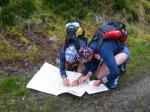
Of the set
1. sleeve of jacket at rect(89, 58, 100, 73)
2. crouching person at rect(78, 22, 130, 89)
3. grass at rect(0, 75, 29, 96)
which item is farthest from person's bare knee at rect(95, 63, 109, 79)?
grass at rect(0, 75, 29, 96)

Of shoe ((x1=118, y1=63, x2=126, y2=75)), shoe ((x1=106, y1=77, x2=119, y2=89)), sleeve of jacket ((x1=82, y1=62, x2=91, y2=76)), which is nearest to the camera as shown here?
sleeve of jacket ((x1=82, y1=62, x2=91, y2=76))

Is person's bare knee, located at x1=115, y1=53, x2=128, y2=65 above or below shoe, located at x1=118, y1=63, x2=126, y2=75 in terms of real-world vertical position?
above

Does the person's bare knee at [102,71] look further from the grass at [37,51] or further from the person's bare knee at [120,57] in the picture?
the grass at [37,51]

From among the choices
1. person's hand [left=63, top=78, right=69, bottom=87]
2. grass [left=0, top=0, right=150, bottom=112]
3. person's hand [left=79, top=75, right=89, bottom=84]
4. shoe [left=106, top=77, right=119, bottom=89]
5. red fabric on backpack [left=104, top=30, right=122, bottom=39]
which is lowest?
grass [left=0, top=0, right=150, bottom=112]

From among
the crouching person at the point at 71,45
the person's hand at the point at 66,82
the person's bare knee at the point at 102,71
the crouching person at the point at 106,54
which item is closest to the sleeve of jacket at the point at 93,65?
the crouching person at the point at 106,54

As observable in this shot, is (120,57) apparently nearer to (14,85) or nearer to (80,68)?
(80,68)

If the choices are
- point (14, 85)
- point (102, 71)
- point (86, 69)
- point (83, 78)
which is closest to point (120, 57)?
point (102, 71)

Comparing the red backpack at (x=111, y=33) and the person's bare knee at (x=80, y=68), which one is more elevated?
the red backpack at (x=111, y=33)

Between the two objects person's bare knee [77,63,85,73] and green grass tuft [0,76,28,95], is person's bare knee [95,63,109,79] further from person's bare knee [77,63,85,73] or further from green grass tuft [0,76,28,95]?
green grass tuft [0,76,28,95]

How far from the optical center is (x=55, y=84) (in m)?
6.98

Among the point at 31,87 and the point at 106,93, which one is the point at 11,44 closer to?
the point at 31,87

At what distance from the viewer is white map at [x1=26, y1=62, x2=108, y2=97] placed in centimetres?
679

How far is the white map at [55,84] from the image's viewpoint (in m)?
6.79

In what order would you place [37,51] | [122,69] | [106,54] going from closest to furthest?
[106,54]
[122,69]
[37,51]
